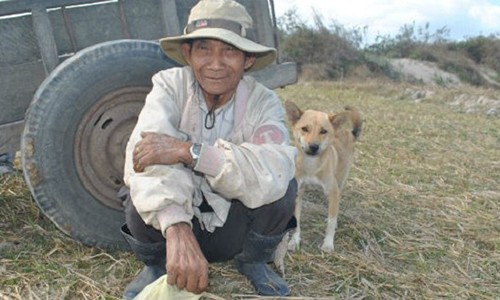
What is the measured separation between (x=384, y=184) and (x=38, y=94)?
167 inches

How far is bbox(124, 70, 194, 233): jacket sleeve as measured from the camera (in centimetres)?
262

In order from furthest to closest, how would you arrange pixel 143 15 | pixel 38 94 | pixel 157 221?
pixel 143 15, pixel 38 94, pixel 157 221

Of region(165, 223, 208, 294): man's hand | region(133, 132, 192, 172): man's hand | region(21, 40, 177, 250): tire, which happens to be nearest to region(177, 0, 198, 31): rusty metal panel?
region(21, 40, 177, 250): tire

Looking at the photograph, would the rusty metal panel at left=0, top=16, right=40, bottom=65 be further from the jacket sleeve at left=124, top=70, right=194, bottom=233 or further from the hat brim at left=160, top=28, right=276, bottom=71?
the jacket sleeve at left=124, top=70, right=194, bottom=233

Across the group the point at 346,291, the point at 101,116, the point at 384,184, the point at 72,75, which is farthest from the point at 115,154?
the point at 384,184

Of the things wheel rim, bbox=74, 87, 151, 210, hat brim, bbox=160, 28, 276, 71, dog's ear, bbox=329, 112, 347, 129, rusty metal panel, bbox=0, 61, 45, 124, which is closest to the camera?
hat brim, bbox=160, 28, 276, 71

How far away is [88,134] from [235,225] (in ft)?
3.71

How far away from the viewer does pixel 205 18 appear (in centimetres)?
297

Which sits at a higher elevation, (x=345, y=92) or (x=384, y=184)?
(x=384, y=184)

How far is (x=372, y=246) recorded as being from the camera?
174 inches

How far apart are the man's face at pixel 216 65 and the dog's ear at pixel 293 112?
1.78 m

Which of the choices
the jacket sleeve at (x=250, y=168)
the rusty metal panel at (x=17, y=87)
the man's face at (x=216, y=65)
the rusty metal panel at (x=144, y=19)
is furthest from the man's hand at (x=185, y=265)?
the rusty metal panel at (x=144, y=19)

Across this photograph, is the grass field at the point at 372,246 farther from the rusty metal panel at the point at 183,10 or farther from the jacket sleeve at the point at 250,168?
the rusty metal panel at the point at 183,10

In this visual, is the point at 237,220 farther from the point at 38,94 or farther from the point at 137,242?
the point at 38,94
